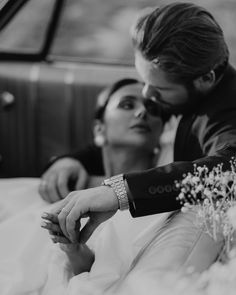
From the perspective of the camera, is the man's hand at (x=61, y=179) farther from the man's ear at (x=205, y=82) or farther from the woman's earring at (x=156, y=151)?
the man's ear at (x=205, y=82)

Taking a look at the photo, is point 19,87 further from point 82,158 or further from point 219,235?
point 219,235

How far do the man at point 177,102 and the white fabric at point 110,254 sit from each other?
103 millimetres

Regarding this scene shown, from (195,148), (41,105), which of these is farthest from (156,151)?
(41,105)

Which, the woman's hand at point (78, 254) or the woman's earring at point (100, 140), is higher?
the woman's hand at point (78, 254)

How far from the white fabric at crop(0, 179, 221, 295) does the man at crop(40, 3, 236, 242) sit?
0.10 m

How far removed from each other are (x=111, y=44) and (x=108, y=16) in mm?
810

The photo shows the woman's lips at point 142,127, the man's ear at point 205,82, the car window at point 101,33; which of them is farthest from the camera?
the car window at point 101,33

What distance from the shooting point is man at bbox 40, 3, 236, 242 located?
171cm

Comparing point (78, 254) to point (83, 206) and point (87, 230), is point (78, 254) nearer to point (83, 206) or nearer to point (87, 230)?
point (87, 230)

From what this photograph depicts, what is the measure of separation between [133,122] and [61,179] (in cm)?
36

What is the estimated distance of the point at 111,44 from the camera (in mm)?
9617

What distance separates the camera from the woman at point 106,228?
1.95 meters

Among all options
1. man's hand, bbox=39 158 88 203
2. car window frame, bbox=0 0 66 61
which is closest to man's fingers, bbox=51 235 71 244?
man's hand, bbox=39 158 88 203

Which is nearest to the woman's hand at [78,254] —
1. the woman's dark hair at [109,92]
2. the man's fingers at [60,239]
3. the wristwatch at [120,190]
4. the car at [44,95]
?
the man's fingers at [60,239]
